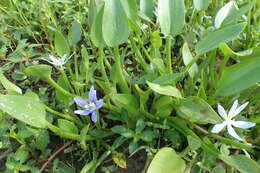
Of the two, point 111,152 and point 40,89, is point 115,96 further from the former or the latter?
point 40,89

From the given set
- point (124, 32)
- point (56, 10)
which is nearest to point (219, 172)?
point (124, 32)

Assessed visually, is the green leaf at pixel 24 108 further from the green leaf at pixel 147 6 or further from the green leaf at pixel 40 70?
the green leaf at pixel 147 6

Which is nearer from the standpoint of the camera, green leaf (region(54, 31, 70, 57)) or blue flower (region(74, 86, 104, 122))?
blue flower (region(74, 86, 104, 122))

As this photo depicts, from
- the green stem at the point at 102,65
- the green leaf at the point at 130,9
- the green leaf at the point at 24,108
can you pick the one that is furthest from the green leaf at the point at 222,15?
the green leaf at the point at 24,108

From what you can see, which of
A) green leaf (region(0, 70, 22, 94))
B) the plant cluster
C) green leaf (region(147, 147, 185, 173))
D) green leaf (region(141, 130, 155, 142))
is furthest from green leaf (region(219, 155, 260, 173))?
green leaf (region(0, 70, 22, 94))

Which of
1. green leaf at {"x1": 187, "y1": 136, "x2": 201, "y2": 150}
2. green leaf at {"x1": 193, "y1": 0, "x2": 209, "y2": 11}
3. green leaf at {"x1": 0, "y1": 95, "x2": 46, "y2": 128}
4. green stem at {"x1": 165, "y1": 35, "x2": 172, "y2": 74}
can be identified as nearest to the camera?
green leaf at {"x1": 0, "y1": 95, "x2": 46, "y2": 128}

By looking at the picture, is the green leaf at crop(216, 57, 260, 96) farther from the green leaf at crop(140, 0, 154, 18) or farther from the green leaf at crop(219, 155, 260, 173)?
the green leaf at crop(140, 0, 154, 18)

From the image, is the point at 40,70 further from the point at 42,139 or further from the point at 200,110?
the point at 200,110
